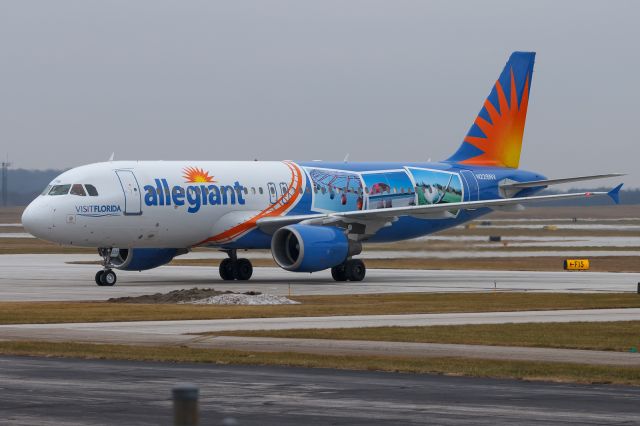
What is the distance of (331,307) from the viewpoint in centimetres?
3853

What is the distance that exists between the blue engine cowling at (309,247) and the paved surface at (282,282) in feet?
2.75

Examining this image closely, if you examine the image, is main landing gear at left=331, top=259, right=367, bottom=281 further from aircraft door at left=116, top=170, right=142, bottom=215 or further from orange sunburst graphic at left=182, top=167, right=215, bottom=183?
aircraft door at left=116, top=170, right=142, bottom=215

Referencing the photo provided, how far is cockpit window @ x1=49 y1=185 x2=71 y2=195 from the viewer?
1989 inches

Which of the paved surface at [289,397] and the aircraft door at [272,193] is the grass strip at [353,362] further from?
the aircraft door at [272,193]

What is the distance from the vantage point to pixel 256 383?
21.5 metres

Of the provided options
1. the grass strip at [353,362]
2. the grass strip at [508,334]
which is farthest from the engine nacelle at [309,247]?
the grass strip at [353,362]

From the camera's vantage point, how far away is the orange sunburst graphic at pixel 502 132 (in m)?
63.2

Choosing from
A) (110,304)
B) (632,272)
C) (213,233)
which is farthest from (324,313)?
(632,272)

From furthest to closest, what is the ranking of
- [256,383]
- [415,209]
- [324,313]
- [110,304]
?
[415,209]
[110,304]
[324,313]
[256,383]

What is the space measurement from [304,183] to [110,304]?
59.2 ft

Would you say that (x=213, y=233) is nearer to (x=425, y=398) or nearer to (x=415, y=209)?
(x=415, y=209)

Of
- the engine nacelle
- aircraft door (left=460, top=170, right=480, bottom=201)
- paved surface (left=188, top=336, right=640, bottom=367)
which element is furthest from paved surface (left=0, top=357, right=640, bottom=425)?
aircraft door (left=460, top=170, right=480, bottom=201)

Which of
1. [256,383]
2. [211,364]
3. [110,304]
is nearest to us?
[256,383]

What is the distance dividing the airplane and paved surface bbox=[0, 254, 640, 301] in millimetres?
1350
